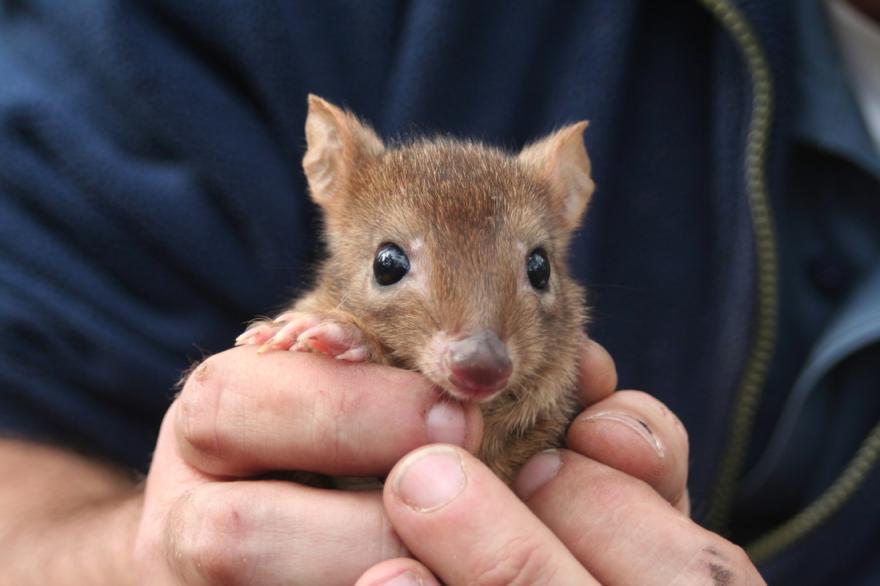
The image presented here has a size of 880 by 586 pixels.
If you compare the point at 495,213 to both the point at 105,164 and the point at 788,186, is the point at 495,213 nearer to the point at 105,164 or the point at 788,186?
the point at 105,164

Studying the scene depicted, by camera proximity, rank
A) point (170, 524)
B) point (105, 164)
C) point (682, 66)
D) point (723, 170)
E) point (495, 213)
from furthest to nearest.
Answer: point (682, 66)
point (723, 170)
point (105, 164)
point (495, 213)
point (170, 524)

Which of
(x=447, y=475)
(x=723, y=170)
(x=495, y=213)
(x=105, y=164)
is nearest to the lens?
(x=447, y=475)

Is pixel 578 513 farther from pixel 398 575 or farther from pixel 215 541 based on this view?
pixel 215 541

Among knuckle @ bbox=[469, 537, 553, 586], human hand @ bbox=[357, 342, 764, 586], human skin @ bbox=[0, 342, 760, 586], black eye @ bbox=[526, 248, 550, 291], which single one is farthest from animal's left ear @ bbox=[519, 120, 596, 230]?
knuckle @ bbox=[469, 537, 553, 586]

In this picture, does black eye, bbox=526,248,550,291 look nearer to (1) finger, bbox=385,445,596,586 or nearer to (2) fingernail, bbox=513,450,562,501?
(2) fingernail, bbox=513,450,562,501

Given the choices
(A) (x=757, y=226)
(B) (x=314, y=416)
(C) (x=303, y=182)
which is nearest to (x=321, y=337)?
(B) (x=314, y=416)

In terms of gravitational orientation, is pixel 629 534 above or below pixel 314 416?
below

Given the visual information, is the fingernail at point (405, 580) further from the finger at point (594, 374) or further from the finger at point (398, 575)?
the finger at point (594, 374)

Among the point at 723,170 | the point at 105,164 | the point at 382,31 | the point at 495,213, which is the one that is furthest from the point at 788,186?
the point at 105,164
